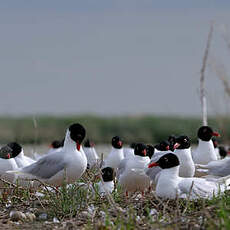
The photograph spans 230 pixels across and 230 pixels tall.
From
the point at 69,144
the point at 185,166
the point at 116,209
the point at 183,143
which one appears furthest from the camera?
the point at 183,143

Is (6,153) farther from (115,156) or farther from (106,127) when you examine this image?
(106,127)

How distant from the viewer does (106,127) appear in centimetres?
2711

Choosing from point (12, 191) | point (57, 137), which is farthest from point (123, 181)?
point (57, 137)

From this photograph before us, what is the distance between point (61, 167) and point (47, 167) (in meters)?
0.23

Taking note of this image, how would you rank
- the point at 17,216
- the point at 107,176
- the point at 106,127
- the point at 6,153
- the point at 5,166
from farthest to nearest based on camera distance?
1. the point at 106,127
2. the point at 6,153
3. the point at 5,166
4. the point at 107,176
5. the point at 17,216

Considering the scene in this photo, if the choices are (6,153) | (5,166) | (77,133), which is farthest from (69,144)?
(6,153)

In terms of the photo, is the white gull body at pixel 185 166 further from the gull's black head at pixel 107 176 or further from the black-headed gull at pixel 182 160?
the gull's black head at pixel 107 176

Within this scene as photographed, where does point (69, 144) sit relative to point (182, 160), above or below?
above

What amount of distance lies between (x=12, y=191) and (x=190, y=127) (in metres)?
20.2

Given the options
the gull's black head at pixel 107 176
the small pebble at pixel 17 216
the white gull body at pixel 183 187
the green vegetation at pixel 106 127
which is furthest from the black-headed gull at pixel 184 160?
the green vegetation at pixel 106 127

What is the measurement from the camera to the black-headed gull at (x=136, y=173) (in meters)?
7.73

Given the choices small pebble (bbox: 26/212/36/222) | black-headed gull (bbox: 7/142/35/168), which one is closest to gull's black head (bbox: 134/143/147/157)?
black-headed gull (bbox: 7/142/35/168)

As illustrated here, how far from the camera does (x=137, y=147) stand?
7.95m

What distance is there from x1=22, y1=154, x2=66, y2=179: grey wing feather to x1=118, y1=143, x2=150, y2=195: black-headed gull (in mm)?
1116
